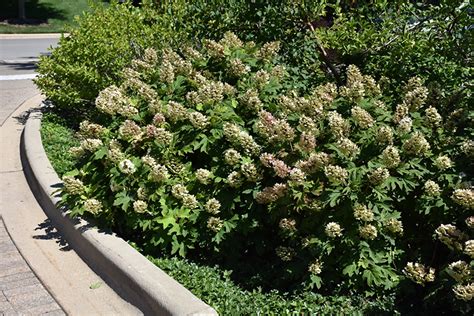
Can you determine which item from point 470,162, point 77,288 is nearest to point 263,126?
point 470,162

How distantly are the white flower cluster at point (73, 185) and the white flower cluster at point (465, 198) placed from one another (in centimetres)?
268

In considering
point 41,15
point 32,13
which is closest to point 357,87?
point 41,15

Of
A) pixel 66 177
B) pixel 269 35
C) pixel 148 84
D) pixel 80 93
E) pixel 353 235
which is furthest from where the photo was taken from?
pixel 80 93

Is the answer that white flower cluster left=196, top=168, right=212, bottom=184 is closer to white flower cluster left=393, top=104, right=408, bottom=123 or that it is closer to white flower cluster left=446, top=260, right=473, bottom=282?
white flower cluster left=393, top=104, right=408, bottom=123

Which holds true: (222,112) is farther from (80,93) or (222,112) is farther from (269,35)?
(80,93)

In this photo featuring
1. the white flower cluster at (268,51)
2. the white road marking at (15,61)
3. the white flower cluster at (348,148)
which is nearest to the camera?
the white flower cluster at (348,148)

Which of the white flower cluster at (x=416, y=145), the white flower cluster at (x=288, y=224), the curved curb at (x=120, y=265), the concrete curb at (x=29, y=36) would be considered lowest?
the concrete curb at (x=29, y=36)

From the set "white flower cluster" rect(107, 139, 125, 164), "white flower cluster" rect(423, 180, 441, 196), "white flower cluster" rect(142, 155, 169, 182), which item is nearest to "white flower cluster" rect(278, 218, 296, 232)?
"white flower cluster" rect(423, 180, 441, 196)

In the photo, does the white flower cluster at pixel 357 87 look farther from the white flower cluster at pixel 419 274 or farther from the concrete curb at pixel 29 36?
the concrete curb at pixel 29 36

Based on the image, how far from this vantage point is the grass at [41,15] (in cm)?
2355

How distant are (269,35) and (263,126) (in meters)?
1.89

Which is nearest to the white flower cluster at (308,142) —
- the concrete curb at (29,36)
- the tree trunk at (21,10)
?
the concrete curb at (29,36)

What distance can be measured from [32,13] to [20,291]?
79.2 feet

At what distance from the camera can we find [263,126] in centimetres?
454
